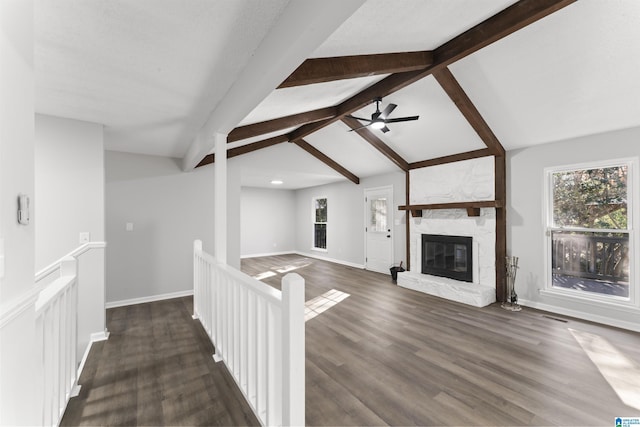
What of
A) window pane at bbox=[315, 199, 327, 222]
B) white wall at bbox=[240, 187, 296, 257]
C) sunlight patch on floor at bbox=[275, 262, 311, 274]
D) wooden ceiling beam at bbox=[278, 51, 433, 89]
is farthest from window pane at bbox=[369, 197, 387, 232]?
wooden ceiling beam at bbox=[278, 51, 433, 89]

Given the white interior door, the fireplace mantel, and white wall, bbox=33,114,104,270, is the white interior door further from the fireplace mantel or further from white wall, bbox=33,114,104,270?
white wall, bbox=33,114,104,270

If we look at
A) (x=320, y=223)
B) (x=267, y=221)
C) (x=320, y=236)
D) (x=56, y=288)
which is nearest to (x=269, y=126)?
(x=56, y=288)

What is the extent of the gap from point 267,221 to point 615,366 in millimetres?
7962

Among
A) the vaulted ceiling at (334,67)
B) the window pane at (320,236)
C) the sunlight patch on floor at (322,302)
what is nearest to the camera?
the vaulted ceiling at (334,67)

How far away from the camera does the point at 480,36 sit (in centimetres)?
252

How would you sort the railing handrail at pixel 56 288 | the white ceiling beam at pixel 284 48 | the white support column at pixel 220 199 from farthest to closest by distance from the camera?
the white support column at pixel 220 199 → the railing handrail at pixel 56 288 → the white ceiling beam at pixel 284 48

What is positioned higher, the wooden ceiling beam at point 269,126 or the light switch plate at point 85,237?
the wooden ceiling beam at point 269,126

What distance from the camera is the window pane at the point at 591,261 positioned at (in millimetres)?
3350

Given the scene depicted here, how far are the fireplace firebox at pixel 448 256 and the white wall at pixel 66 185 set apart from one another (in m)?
5.04

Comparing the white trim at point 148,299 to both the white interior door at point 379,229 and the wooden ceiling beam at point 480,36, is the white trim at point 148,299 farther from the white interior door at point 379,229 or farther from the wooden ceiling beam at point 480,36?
the wooden ceiling beam at point 480,36

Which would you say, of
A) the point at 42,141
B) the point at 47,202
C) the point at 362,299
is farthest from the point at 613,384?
the point at 42,141

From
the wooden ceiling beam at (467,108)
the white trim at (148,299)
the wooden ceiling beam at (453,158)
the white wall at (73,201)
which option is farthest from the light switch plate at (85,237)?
the wooden ceiling beam at (453,158)

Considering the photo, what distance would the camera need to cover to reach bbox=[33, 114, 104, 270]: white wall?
2.71 meters

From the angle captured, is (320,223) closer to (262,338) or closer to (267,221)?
(267,221)
